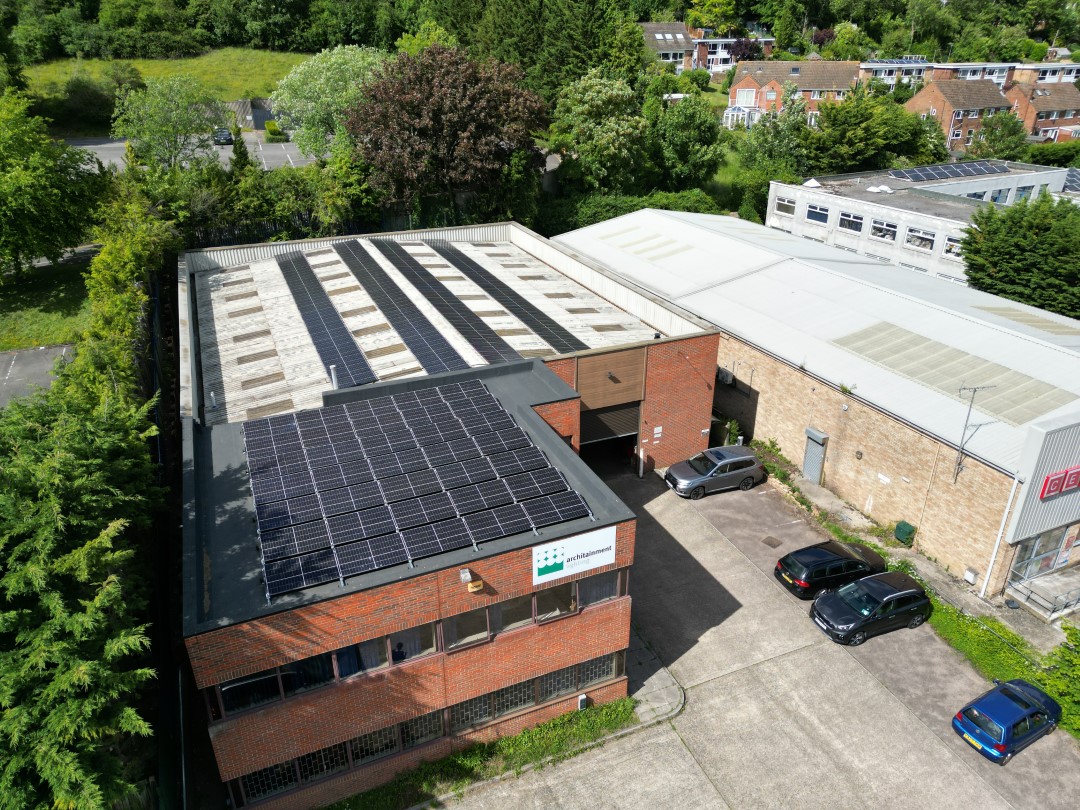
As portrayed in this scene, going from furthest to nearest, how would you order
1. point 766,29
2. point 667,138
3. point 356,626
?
point 766,29
point 667,138
point 356,626

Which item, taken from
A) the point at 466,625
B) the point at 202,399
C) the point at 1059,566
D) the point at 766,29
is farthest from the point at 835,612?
the point at 766,29

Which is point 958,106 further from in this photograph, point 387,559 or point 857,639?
point 387,559

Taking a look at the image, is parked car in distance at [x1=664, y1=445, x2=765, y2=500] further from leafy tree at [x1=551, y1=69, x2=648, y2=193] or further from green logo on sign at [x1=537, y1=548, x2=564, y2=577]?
leafy tree at [x1=551, y1=69, x2=648, y2=193]

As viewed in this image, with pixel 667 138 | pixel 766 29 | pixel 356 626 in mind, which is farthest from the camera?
pixel 766 29

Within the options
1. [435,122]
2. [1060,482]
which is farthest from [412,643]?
[435,122]

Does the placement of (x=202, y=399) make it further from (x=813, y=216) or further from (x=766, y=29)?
(x=766, y=29)

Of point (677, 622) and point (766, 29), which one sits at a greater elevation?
point (766, 29)

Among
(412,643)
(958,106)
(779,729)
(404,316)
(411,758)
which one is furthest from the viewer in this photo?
(958,106)

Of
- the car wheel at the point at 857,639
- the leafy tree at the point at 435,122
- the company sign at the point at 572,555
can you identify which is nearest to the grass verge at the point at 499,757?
the company sign at the point at 572,555
